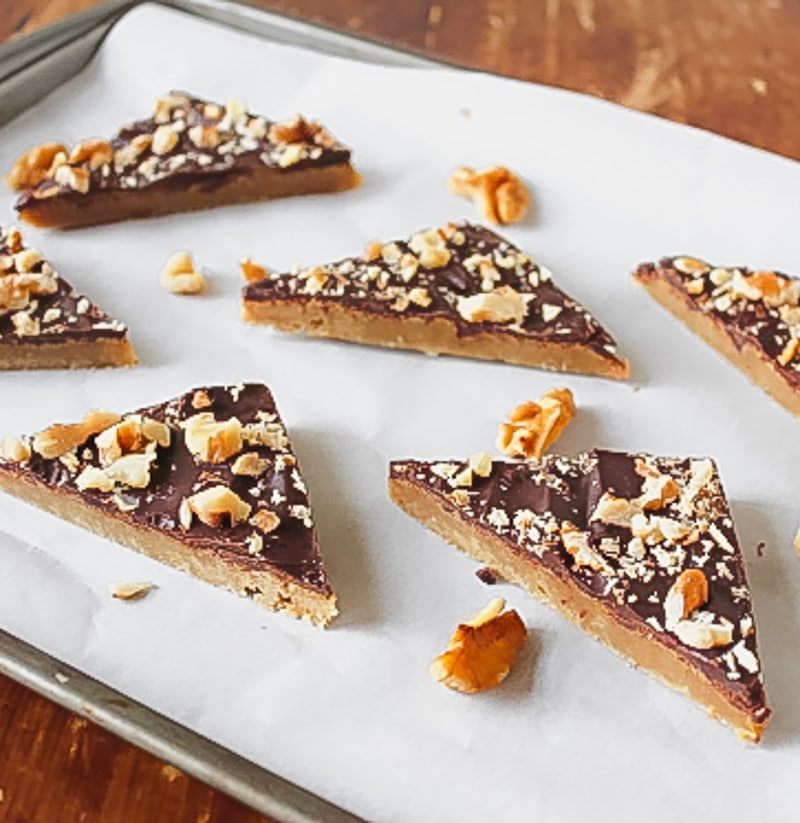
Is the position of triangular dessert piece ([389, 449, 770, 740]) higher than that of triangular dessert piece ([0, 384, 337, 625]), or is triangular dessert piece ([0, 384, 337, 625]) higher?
triangular dessert piece ([0, 384, 337, 625])

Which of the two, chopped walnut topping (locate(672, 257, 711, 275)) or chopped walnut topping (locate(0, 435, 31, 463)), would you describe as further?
chopped walnut topping (locate(672, 257, 711, 275))

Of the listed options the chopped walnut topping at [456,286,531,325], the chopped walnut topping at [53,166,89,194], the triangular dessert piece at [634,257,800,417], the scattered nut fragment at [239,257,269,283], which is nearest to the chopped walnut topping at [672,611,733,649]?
the triangular dessert piece at [634,257,800,417]

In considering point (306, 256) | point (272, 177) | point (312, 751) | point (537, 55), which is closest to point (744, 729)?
point (312, 751)

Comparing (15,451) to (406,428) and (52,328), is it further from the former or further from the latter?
(406,428)

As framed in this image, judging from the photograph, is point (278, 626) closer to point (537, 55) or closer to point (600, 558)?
point (600, 558)

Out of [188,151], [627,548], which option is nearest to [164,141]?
[188,151]

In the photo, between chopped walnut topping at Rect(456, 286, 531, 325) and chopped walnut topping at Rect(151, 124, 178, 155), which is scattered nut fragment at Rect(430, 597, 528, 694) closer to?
chopped walnut topping at Rect(456, 286, 531, 325)

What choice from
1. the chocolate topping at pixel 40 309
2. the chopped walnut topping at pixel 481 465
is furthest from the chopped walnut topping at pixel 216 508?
the chocolate topping at pixel 40 309

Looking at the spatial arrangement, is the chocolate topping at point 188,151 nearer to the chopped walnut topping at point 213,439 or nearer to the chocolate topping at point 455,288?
the chocolate topping at point 455,288
